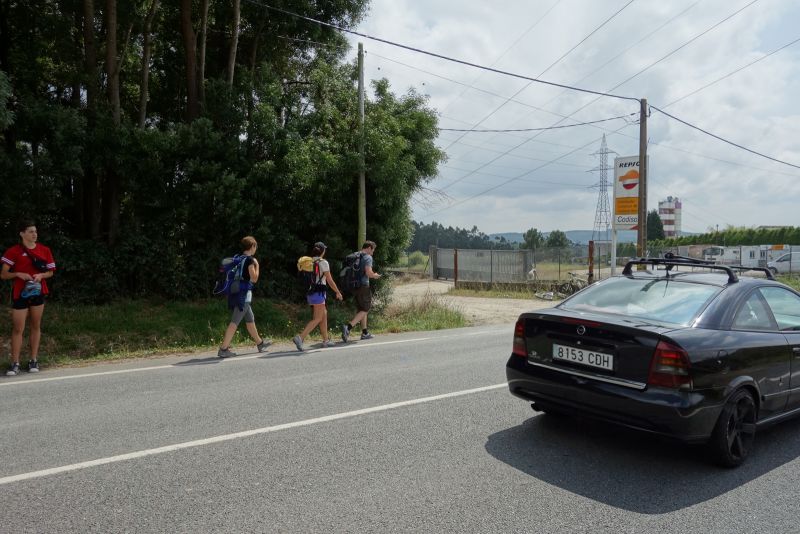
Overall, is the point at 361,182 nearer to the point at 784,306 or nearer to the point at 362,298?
the point at 362,298

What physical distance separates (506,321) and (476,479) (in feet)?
37.2

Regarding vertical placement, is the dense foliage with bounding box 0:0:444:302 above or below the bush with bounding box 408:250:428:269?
above

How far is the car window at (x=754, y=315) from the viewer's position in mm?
4551

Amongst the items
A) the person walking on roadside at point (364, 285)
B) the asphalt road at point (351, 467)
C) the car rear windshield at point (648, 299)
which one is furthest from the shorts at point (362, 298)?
the car rear windshield at point (648, 299)

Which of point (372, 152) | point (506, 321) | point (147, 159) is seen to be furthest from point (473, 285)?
point (147, 159)

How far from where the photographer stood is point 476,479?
12.7ft

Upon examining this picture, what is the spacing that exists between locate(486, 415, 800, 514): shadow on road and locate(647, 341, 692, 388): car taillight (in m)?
0.42

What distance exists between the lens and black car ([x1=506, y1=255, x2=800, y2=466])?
13.1 feet

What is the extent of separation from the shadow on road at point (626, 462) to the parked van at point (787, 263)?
4242cm

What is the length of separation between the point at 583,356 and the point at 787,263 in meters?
45.1

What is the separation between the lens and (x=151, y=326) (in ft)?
35.8

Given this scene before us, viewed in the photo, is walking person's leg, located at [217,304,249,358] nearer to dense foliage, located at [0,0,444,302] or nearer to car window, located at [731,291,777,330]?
dense foliage, located at [0,0,444,302]

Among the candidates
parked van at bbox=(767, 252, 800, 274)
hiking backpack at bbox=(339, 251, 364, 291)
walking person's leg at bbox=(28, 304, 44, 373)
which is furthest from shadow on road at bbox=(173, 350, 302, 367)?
parked van at bbox=(767, 252, 800, 274)

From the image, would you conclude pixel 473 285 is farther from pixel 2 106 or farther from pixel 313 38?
pixel 2 106
